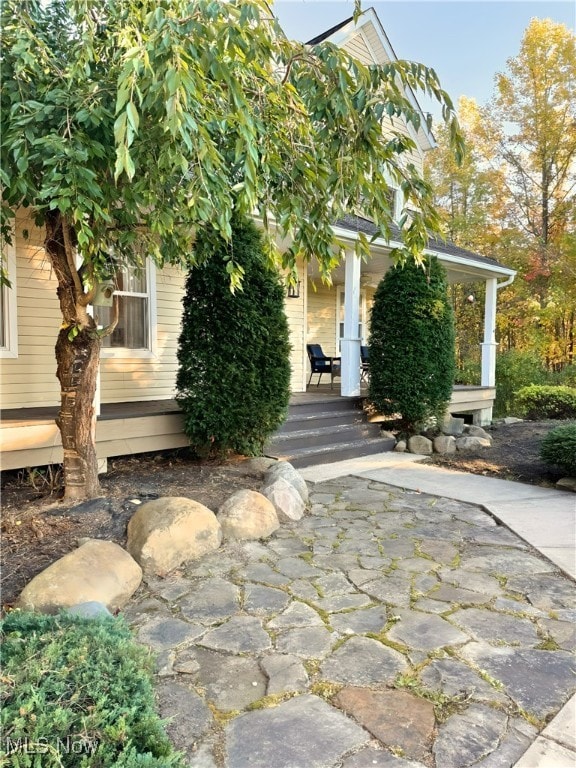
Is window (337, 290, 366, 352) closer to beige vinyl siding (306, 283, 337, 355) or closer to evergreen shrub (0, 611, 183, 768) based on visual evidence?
beige vinyl siding (306, 283, 337, 355)

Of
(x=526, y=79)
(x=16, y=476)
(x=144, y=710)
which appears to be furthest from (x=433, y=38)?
(x=526, y=79)

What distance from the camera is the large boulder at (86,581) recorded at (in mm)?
2336

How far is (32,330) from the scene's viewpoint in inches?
215

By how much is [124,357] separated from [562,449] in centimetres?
506

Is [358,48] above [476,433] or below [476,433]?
above

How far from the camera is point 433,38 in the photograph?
249 inches

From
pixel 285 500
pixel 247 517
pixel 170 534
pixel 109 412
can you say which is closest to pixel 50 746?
pixel 170 534

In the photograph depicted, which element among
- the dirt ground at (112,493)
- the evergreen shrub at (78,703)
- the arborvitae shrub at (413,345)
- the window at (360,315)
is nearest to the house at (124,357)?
the dirt ground at (112,493)

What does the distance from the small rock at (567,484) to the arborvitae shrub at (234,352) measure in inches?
117

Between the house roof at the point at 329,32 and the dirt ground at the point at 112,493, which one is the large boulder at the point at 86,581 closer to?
the dirt ground at the point at 112,493

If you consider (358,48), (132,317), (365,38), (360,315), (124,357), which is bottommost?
(124,357)

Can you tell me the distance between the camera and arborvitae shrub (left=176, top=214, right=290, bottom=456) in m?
4.70

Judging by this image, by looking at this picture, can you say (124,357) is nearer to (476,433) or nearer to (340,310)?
(476,433)

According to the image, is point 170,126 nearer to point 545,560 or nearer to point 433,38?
point 545,560
